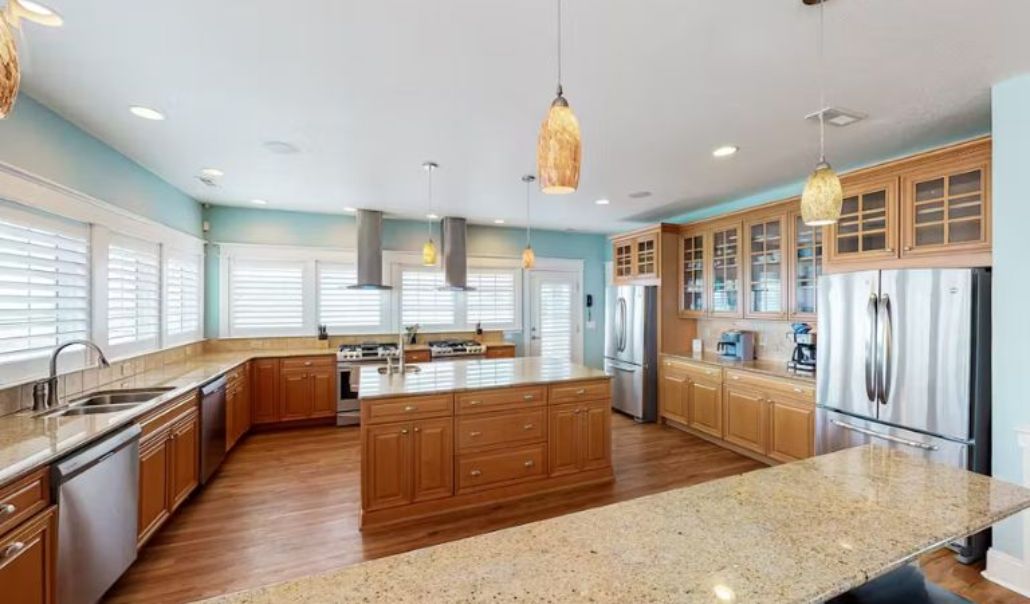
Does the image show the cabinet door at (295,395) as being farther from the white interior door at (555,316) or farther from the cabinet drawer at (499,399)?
the white interior door at (555,316)

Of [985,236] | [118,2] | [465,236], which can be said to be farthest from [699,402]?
[118,2]

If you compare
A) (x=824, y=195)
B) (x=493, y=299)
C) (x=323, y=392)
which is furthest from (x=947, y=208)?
(x=323, y=392)

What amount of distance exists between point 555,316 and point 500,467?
3934mm

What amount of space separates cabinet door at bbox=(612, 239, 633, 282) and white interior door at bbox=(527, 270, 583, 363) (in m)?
1.03

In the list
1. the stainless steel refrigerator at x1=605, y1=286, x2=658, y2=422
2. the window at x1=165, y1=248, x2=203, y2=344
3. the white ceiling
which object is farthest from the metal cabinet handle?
the stainless steel refrigerator at x1=605, y1=286, x2=658, y2=422

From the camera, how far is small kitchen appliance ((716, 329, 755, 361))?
4.57 metres

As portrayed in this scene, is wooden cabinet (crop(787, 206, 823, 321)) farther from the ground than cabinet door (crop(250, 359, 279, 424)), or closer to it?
farther from the ground

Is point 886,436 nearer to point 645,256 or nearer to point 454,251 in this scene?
point 645,256

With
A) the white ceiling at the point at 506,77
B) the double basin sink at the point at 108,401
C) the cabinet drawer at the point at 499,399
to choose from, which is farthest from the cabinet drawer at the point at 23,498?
the cabinet drawer at the point at 499,399

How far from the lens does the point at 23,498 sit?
1627 mm

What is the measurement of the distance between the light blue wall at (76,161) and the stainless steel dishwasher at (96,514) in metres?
1.61

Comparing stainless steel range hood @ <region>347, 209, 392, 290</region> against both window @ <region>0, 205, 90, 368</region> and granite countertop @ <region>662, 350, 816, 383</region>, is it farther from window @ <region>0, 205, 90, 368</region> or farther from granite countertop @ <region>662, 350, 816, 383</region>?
granite countertop @ <region>662, 350, 816, 383</region>

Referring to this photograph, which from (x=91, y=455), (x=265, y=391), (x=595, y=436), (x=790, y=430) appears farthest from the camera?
(x=265, y=391)

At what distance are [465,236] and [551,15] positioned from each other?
14.3ft
